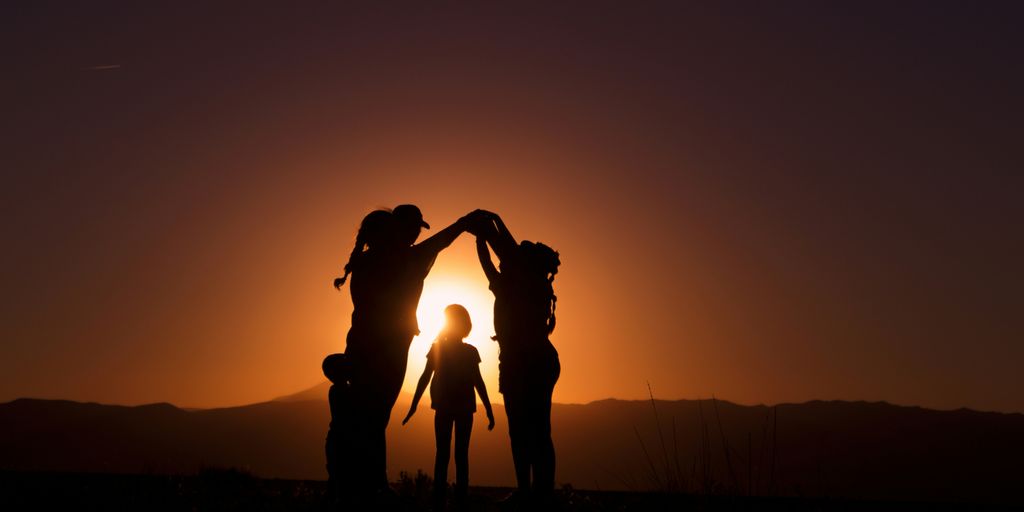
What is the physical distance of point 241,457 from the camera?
77.6 metres

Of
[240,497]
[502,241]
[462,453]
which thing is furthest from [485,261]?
[240,497]

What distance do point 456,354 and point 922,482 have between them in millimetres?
52356

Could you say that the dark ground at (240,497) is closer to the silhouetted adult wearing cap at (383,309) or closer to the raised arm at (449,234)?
the silhouetted adult wearing cap at (383,309)

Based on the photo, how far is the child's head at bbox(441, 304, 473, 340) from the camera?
11.1m

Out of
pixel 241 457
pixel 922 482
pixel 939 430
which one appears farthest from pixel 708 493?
pixel 241 457

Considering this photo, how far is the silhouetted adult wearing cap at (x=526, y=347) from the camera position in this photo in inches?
428

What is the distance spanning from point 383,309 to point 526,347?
1693mm

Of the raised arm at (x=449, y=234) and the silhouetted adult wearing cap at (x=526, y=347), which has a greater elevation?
the raised arm at (x=449, y=234)

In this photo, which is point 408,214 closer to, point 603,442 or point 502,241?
point 502,241

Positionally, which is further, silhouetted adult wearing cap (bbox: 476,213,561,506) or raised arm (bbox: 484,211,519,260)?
raised arm (bbox: 484,211,519,260)

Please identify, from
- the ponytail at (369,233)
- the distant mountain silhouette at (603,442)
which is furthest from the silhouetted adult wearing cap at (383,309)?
the distant mountain silhouette at (603,442)

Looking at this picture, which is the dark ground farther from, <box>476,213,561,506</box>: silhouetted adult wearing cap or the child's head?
the child's head

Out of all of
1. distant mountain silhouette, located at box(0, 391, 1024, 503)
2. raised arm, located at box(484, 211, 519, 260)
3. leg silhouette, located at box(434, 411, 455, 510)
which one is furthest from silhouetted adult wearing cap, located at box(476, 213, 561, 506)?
distant mountain silhouette, located at box(0, 391, 1024, 503)

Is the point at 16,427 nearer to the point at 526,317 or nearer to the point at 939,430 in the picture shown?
the point at 939,430
